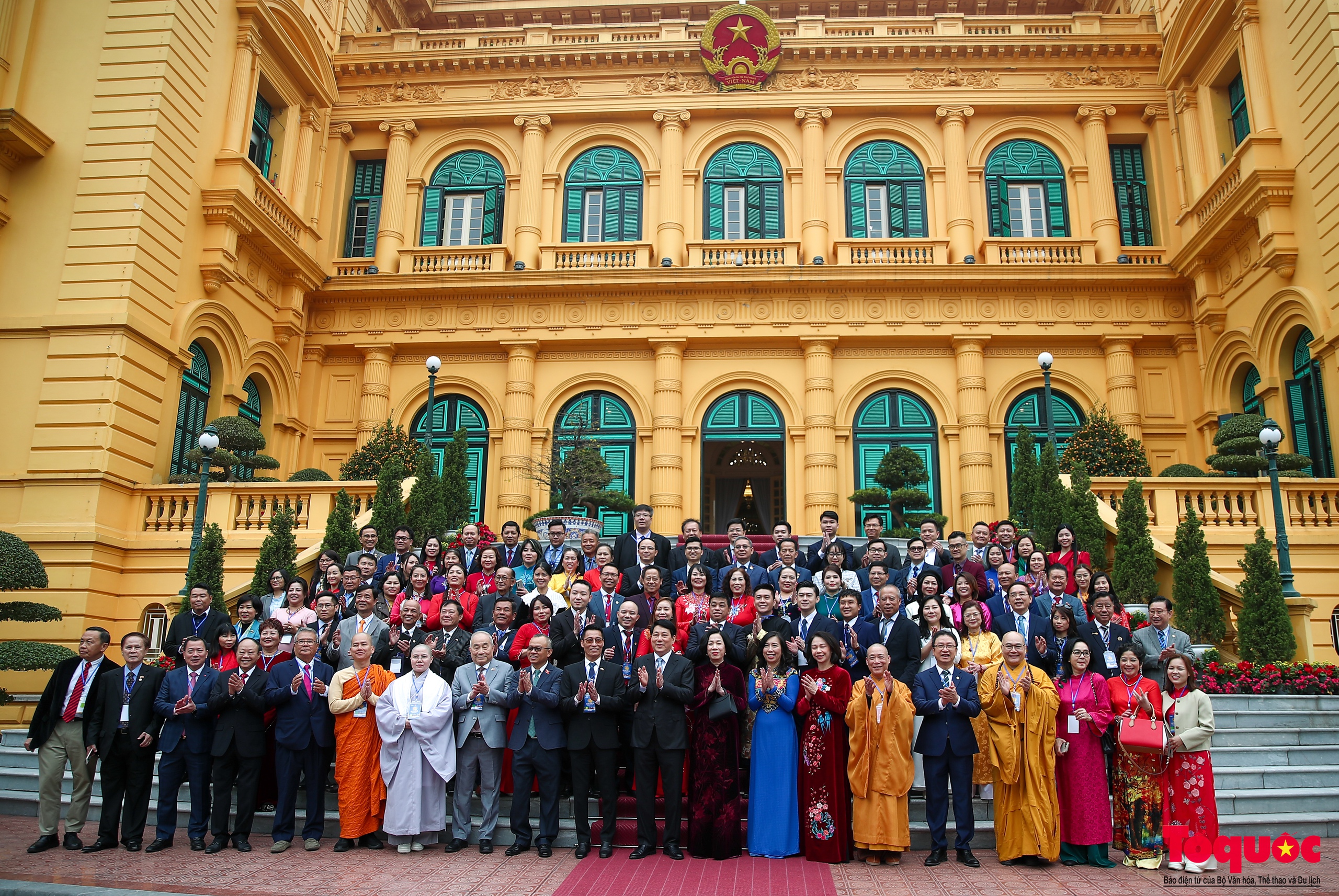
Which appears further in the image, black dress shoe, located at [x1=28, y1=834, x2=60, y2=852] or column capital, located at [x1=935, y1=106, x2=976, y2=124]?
column capital, located at [x1=935, y1=106, x2=976, y2=124]

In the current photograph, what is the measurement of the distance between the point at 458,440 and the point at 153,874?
9397mm

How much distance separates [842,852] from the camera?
7285 mm

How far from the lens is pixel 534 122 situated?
2205cm

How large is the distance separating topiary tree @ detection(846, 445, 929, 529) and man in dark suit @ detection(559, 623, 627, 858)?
10.6 meters

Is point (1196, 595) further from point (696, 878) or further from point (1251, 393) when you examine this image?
point (1251, 393)

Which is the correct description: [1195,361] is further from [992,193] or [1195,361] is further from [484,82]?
[484,82]

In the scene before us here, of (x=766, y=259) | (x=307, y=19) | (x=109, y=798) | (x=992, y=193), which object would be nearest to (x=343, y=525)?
(x=109, y=798)

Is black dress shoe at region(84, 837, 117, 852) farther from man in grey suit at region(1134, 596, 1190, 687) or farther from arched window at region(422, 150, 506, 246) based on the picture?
arched window at region(422, 150, 506, 246)

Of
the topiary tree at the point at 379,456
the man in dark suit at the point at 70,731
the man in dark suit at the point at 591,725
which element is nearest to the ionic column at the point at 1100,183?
the topiary tree at the point at 379,456

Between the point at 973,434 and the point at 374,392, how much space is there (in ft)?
44.0

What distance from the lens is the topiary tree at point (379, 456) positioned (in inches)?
694

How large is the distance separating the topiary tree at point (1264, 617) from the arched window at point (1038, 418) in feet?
28.9

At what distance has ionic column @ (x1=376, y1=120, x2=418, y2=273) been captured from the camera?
21469 mm

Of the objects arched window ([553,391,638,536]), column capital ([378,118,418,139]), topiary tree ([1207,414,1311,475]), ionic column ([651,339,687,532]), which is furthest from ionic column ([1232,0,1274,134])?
column capital ([378,118,418,139])
